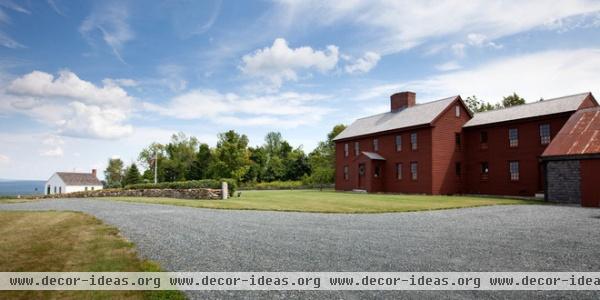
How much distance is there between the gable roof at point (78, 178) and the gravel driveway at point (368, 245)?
284 feet

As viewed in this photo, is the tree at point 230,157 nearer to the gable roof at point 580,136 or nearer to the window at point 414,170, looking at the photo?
the window at point 414,170

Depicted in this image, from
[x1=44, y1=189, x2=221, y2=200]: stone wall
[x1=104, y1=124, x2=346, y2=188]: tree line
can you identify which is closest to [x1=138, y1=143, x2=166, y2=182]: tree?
[x1=104, y1=124, x2=346, y2=188]: tree line

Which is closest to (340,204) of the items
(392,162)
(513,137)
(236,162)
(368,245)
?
(368,245)

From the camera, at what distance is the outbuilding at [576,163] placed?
2039cm

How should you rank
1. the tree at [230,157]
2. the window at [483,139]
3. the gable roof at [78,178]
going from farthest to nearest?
the gable roof at [78,178] → the tree at [230,157] → the window at [483,139]

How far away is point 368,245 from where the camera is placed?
905cm

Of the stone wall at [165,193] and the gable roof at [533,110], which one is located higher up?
the gable roof at [533,110]

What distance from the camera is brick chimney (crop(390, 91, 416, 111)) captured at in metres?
40.1

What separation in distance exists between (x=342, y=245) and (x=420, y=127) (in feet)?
87.3

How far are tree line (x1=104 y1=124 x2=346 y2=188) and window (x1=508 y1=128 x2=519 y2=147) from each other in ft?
94.1

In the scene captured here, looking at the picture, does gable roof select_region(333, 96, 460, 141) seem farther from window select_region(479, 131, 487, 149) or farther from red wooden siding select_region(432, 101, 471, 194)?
window select_region(479, 131, 487, 149)

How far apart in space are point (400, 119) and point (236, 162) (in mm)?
30022

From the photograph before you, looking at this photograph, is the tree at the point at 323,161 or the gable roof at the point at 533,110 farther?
the tree at the point at 323,161

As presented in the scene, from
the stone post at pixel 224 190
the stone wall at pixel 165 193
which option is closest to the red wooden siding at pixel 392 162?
the stone post at pixel 224 190
